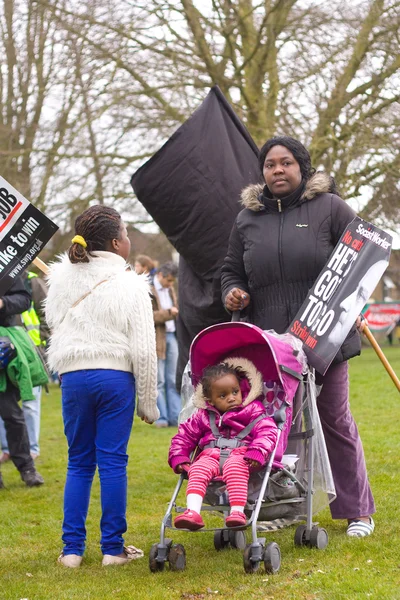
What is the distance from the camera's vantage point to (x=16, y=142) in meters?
20.2

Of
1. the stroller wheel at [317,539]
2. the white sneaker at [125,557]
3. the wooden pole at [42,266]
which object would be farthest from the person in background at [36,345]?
the stroller wheel at [317,539]

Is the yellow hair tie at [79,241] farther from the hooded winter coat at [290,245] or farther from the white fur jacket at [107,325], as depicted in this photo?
the hooded winter coat at [290,245]

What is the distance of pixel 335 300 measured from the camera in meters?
4.92

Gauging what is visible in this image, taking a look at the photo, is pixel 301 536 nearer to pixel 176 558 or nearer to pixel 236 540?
pixel 236 540

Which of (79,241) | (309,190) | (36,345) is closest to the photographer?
(79,241)

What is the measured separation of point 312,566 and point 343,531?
900 mm

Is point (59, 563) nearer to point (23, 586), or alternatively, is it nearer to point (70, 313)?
point (23, 586)

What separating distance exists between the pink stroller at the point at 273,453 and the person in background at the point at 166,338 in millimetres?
6799

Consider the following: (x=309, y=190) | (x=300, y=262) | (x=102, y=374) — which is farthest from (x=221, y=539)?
(x=309, y=190)

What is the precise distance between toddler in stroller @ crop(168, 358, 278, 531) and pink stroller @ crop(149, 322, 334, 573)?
0.26 feet

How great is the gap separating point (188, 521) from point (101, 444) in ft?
2.53

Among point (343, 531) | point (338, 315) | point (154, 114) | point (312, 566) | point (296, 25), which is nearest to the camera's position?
point (312, 566)

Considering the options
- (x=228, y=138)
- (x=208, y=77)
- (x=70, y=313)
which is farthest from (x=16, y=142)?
(x=70, y=313)

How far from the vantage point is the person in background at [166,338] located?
39.0 ft
